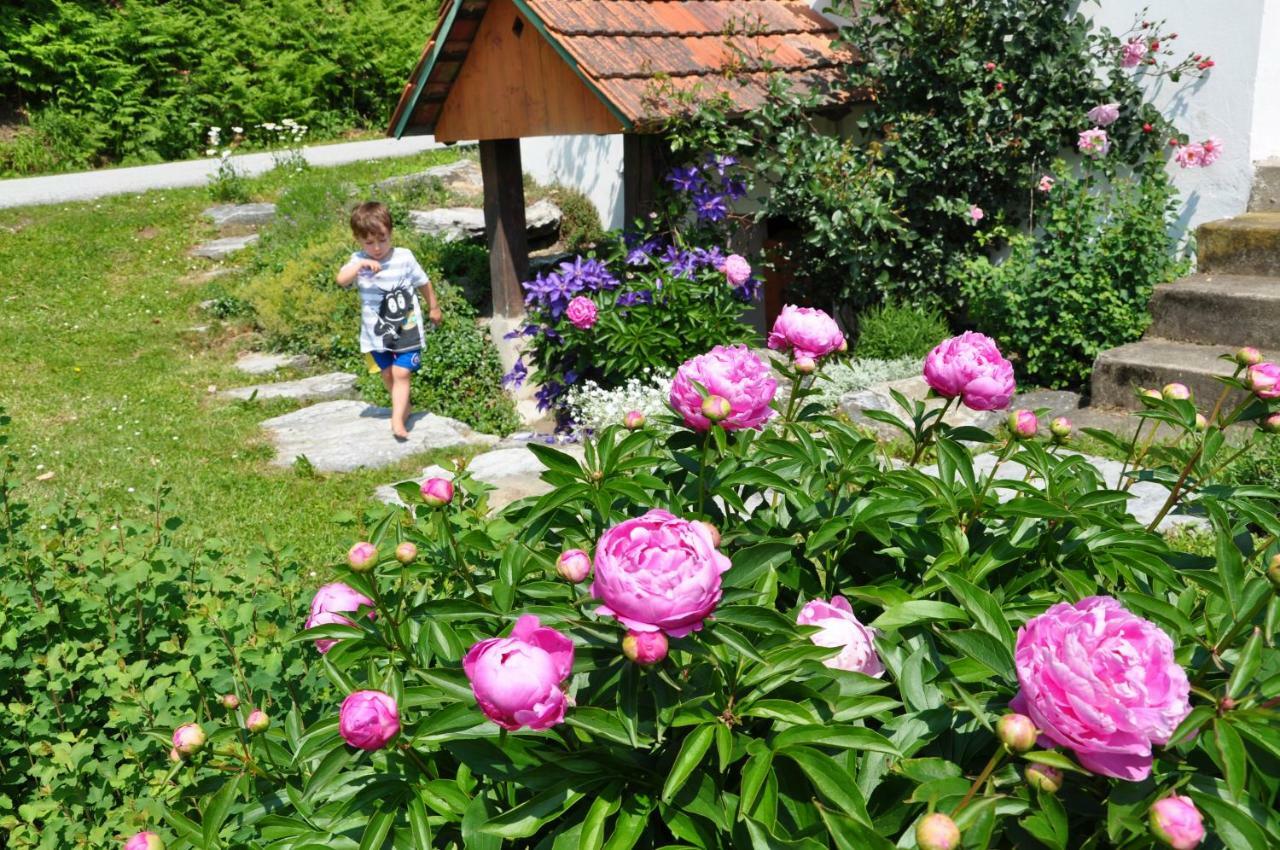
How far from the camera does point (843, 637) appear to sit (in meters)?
1.46

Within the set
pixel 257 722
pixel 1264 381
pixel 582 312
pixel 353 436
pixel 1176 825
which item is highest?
pixel 1264 381

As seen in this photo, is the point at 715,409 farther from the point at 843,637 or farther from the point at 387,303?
the point at 387,303

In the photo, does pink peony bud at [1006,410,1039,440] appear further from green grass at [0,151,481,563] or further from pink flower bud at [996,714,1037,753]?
green grass at [0,151,481,563]

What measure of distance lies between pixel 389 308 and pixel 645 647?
5251mm

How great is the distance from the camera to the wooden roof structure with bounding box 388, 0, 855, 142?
549 centimetres

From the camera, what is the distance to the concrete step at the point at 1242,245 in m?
5.44

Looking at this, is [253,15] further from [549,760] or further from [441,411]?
[549,760]

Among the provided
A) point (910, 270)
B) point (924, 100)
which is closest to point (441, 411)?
point (910, 270)

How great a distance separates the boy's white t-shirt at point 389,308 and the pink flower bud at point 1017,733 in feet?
17.7

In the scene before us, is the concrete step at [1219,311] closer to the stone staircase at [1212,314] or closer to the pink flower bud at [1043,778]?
the stone staircase at [1212,314]

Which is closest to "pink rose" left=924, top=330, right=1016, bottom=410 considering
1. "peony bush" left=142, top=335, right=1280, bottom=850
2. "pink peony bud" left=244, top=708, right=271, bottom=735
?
"peony bush" left=142, top=335, right=1280, bottom=850

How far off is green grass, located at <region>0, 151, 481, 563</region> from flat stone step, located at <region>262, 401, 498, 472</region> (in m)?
0.14

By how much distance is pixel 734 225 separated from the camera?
21.0ft

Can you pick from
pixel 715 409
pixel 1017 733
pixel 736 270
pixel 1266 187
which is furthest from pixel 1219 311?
pixel 1017 733
